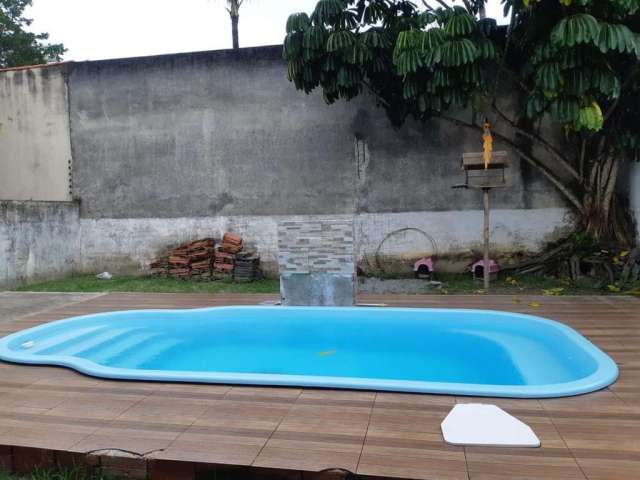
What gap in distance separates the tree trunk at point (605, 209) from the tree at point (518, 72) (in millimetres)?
16

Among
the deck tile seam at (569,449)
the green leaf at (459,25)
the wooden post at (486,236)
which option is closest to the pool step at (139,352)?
the deck tile seam at (569,449)

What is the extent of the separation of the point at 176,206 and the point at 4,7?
1376 cm

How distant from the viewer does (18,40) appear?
17.2m

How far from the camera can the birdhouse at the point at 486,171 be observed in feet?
23.1

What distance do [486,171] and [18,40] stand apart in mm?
17485

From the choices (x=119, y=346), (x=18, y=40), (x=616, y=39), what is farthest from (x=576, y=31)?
(x=18, y=40)

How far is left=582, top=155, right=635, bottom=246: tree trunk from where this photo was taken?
754cm

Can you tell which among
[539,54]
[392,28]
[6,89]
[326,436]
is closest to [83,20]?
[6,89]

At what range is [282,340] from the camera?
5688 mm

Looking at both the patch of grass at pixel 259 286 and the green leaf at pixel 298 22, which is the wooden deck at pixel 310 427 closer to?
the patch of grass at pixel 259 286

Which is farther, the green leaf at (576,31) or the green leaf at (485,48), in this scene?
the green leaf at (485,48)

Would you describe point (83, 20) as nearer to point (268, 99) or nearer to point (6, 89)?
point (6, 89)

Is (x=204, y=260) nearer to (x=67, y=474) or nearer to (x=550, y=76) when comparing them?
(x=550, y=76)

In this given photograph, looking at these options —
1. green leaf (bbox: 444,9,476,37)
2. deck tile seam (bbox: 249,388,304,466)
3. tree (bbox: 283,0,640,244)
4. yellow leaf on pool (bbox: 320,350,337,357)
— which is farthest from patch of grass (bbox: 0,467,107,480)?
green leaf (bbox: 444,9,476,37)
